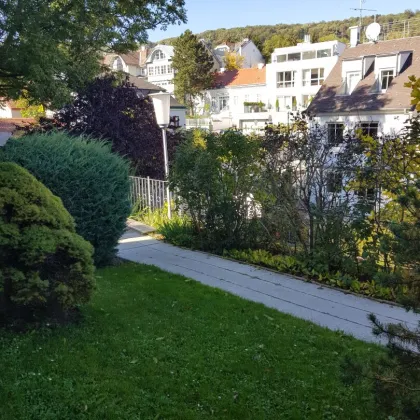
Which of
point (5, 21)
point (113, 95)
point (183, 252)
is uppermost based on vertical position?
point (5, 21)

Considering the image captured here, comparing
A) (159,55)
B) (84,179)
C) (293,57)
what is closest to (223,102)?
(293,57)

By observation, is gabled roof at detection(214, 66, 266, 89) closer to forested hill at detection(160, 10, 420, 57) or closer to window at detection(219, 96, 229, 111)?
window at detection(219, 96, 229, 111)

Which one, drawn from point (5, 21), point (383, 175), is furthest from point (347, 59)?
point (383, 175)

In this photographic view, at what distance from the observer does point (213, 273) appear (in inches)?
235

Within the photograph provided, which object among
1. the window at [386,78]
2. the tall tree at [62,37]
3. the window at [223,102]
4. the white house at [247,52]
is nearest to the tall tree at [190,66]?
the window at [223,102]

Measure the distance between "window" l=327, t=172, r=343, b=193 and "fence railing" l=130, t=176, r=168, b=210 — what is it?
4228 mm

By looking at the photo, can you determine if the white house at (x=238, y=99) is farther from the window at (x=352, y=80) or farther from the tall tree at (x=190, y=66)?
the window at (x=352, y=80)

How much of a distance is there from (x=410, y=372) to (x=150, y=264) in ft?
15.8

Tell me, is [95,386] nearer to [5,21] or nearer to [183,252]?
[183,252]

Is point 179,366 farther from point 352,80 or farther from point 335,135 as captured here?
point 352,80

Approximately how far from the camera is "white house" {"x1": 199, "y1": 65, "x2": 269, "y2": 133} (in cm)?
4297

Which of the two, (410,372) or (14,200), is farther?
(14,200)

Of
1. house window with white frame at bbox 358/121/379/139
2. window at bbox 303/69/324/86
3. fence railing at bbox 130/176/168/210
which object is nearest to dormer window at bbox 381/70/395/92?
window at bbox 303/69/324/86

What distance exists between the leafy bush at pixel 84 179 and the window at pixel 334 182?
289 cm
